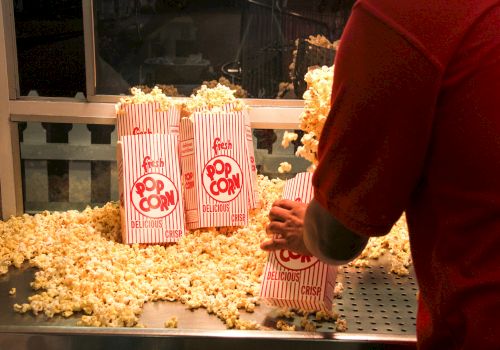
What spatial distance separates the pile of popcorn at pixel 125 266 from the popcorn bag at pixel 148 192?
0.14 ft

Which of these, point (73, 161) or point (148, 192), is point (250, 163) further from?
point (73, 161)

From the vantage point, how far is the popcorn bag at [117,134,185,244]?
162 cm

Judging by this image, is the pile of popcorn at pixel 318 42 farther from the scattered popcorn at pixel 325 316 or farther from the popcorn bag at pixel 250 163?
the scattered popcorn at pixel 325 316

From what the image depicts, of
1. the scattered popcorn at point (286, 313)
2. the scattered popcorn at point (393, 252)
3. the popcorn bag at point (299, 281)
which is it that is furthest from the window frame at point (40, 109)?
the scattered popcorn at point (286, 313)

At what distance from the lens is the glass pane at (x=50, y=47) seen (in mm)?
1754

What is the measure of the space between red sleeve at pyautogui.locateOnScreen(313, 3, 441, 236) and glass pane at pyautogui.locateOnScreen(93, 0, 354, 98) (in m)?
1.21

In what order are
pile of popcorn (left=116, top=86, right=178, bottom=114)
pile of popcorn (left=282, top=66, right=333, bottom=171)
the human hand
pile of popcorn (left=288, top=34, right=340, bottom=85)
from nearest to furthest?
1. the human hand
2. pile of popcorn (left=282, top=66, right=333, bottom=171)
3. pile of popcorn (left=116, top=86, right=178, bottom=114)
4. pile of popcorn (left=288, top=34, right=340, bottom=85)

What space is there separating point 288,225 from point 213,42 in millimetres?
952

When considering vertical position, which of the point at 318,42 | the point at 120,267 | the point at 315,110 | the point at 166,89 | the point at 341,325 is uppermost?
the point at 318,42

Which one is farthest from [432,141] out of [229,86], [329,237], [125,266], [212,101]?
[229,86]

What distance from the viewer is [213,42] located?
183 cm

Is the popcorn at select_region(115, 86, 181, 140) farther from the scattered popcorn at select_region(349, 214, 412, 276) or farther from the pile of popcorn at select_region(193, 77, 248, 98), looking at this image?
the scattered popcorn at select_region(349, 214, 412, 276)

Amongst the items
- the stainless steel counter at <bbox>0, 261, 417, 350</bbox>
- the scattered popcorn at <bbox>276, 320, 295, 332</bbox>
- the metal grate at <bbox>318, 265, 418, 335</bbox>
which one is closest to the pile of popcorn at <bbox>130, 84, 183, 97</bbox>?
the stainless steel counter at <bbox>0, 261, 417, 350</bbox>

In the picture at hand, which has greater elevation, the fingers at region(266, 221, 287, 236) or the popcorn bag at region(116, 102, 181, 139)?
the popcorn bag at region(116, 102, 181, 139)
